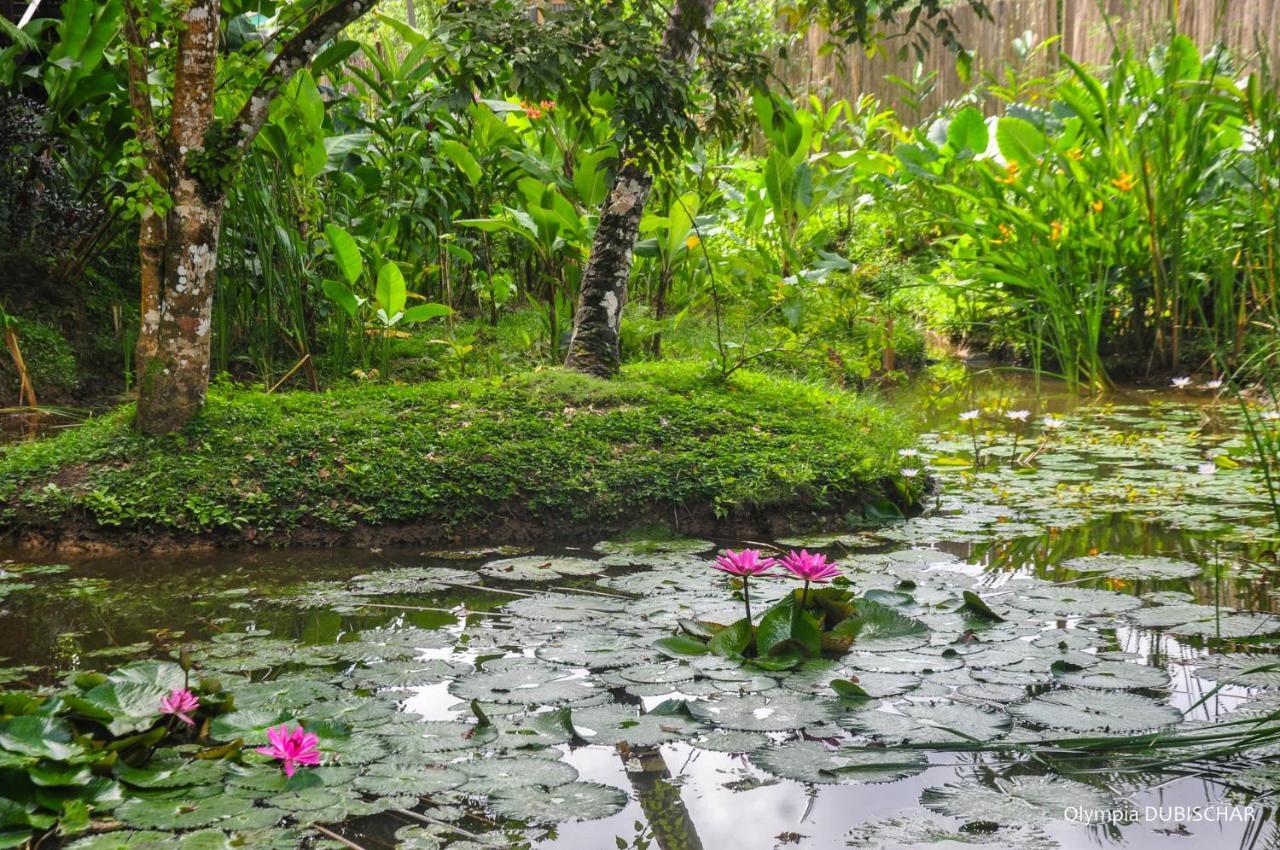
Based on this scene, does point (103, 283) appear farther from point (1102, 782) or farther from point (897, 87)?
point (897, 87)

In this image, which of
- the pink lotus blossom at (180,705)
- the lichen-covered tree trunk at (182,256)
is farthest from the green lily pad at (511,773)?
the lichen-covered tree trunk at (182,256)

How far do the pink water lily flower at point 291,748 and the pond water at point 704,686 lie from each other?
45 mm

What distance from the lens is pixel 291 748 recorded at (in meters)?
1.78

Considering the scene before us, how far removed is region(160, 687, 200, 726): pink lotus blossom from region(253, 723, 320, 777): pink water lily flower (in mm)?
154

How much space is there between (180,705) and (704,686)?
101cm

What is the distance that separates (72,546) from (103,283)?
2.81 metres

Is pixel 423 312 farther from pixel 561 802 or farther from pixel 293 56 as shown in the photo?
pixel 561 802

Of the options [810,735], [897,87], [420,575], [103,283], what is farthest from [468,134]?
[897,87]

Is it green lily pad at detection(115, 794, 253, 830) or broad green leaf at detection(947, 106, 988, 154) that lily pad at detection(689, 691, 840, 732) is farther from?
broad green leaf at detection(947, 106, 988, 154)

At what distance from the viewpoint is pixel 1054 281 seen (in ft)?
19.1

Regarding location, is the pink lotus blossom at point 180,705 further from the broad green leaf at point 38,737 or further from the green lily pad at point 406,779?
the green lily pad at point 406,779

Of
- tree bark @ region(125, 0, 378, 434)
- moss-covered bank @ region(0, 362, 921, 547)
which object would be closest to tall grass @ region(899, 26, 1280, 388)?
moss-covered bank @ region(0, 362, 921, 547)

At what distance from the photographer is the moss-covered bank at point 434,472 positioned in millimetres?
3500

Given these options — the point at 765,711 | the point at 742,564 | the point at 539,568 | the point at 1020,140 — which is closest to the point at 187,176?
the point at 539,568
